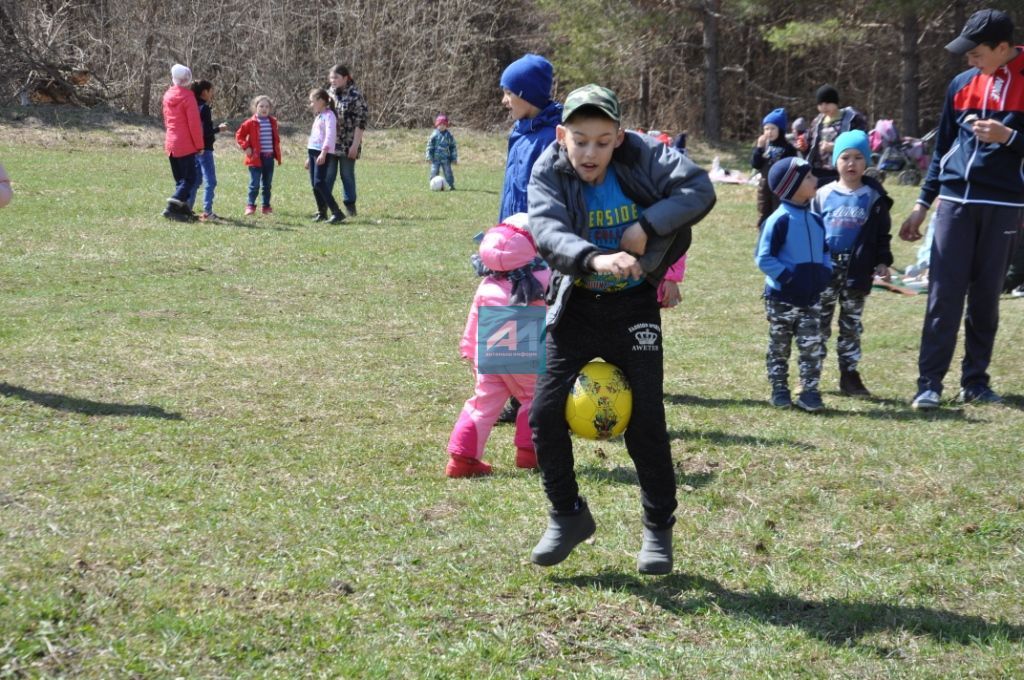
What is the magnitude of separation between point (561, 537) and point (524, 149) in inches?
94.6

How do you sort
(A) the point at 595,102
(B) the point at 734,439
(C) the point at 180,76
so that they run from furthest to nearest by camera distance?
(C) the point at 180,76
(B) the point at 734,439
(A) the point at 595,102

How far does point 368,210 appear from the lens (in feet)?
61.3

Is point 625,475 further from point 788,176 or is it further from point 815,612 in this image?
point 788,176

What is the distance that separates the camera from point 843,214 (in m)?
7.90

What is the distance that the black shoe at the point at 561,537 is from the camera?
4.38 meters

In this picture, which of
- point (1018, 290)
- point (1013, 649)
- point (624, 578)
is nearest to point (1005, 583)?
point (1013, 649)

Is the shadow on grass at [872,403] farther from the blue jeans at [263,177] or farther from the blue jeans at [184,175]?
the blue jeans at [263,177]

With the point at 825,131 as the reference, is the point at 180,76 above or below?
above

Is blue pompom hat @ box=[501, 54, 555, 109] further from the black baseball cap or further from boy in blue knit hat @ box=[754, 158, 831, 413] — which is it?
the black baseball cap

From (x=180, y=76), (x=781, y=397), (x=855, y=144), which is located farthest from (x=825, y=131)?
(x=180, y=76)

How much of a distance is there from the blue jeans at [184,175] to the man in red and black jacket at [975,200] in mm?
10937

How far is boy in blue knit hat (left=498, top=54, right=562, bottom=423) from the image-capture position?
600 cm

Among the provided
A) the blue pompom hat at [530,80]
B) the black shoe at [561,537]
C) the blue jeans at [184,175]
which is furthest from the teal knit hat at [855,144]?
the blue jeans at [184,175]

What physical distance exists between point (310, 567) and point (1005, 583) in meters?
2.72
